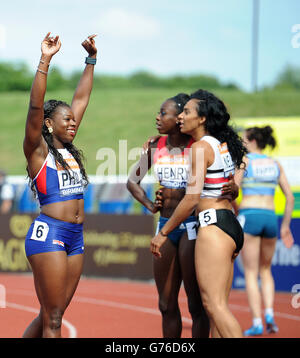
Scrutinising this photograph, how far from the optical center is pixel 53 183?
5191 millimetres

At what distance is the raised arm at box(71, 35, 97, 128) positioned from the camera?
5.89m

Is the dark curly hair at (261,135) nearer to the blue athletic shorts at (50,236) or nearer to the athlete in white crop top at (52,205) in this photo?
the athlete in white crop top at (52,205)

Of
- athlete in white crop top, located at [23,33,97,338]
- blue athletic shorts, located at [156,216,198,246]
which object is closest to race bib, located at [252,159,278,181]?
blue athletic shorts, located at [156,216,198,246]

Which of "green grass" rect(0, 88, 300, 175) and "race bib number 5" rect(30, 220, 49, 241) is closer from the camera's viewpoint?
"race bib number 5" rect(30, 220, 49, 241)

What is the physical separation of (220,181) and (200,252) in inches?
24.2

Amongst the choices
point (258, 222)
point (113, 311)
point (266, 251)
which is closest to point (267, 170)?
point (258, 222)

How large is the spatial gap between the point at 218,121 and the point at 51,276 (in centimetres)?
190

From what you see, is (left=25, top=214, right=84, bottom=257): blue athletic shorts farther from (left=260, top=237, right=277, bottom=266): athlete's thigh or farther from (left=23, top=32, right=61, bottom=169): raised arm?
(left=260, top=237, right=277, bottom=266): athlete's thigh

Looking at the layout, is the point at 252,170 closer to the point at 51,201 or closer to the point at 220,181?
the point at 220,181

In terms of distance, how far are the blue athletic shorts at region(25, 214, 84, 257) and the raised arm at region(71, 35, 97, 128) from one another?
1.03 metres

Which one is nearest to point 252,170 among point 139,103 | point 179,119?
point 179,119

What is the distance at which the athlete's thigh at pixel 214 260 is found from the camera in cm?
520

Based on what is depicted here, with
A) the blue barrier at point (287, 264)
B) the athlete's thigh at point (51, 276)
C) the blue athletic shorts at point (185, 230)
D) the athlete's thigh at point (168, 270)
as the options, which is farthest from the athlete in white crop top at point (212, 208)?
the blue barrier at point (287, 264)
